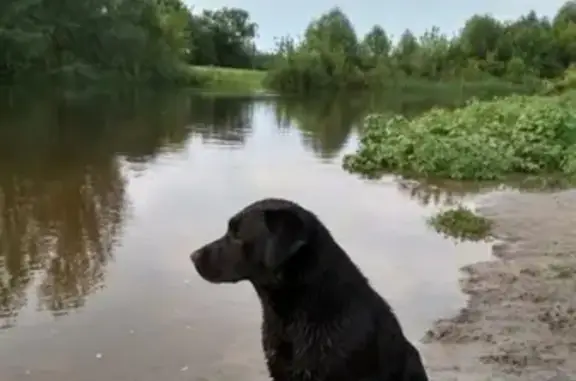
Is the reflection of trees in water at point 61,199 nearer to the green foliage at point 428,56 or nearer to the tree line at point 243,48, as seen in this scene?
the tree line at point 243,48

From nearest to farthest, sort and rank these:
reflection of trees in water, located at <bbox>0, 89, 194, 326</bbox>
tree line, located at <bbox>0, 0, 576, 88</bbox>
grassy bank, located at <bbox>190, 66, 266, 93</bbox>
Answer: reflection of trees in water, located at <bbox>0, 89, 194, 326</bbox> < tree line, located at <bbox>0, 0, 576, 88</bbox> < grassy bank, located at <bbox>190, 66, 266, 93</bbox>

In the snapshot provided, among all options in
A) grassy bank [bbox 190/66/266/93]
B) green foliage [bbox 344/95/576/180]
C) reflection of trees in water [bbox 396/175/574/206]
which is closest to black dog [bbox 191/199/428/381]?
reflection of trees in water [bbox 396/175/574/206]

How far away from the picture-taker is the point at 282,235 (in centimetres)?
406

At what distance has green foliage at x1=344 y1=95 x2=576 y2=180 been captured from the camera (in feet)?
67.1

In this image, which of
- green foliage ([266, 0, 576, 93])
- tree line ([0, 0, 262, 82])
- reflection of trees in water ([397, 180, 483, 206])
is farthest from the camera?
green foliage ([266, 0, 576, 93])

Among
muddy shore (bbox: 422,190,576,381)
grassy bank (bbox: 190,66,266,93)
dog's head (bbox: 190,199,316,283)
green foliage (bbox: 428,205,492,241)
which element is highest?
dog's head (bbox: 190,199,316,283)

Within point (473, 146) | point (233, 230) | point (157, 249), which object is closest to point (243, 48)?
point (473, 146)

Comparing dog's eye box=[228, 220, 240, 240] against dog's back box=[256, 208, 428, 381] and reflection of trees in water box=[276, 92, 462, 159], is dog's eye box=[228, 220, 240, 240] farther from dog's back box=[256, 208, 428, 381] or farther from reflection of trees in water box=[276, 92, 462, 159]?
reflection of trees in water box=[276, 92, 462, 159]

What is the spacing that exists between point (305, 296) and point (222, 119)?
34.7 meters

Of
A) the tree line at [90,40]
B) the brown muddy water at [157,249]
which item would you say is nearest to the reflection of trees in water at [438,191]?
the brown muddy water at [157,249]

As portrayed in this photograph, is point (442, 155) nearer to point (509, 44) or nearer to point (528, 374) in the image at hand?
point (528, 374)

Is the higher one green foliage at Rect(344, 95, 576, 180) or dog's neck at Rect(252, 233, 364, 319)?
dog's neck at Rect(252, 233, 364, 319)

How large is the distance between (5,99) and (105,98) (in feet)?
24.3

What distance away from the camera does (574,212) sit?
48.8 ft
